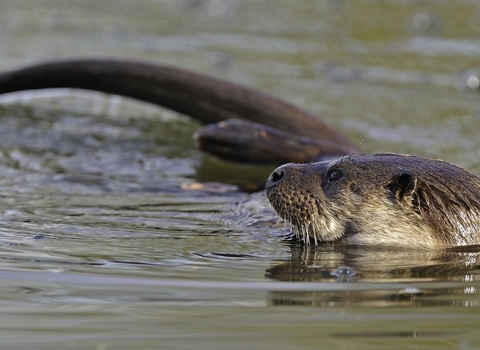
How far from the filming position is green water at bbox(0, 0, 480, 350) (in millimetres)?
2646

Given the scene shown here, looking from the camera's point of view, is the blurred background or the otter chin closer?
the otter chin

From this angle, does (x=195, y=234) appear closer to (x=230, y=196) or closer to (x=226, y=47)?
(x=230, y=196)

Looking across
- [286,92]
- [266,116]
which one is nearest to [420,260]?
[266,116]

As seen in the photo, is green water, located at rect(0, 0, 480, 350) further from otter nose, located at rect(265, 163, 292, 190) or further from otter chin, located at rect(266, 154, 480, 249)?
otter nose, located at rect(265, 163, 292, 190)

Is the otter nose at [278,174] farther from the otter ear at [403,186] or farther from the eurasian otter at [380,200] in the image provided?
the otter ear at [403,186]

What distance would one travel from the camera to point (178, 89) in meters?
5.93

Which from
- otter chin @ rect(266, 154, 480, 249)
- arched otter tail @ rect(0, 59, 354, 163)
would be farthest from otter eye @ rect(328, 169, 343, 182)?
arched otter tail @ rect(0, 59, 354, 163)

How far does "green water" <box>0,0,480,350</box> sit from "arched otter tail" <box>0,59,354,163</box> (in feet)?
1.10

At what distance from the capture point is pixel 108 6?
11.7m

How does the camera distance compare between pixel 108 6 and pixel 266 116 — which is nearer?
pixel 266 116

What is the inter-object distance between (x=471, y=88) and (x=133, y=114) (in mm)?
3379

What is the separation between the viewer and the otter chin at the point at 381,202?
3.70m

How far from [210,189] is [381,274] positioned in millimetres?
1949

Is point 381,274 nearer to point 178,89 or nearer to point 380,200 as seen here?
point 380,200
